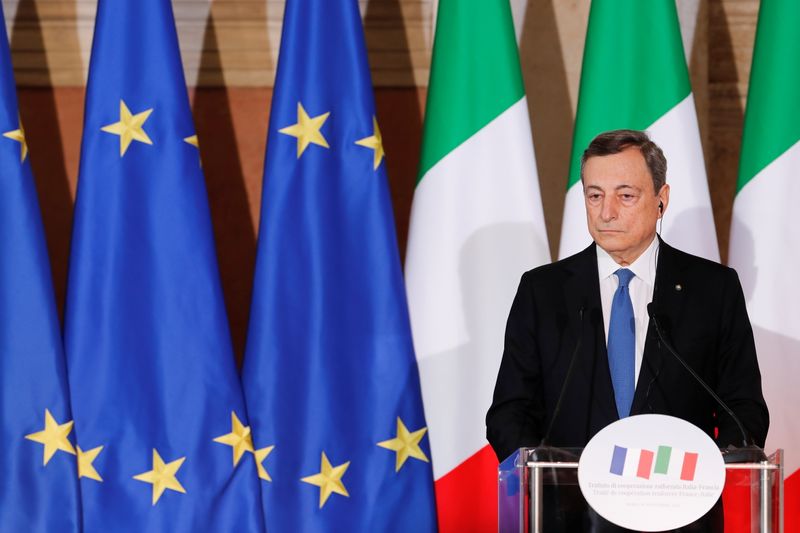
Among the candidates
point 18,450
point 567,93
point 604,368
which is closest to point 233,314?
point 18,450

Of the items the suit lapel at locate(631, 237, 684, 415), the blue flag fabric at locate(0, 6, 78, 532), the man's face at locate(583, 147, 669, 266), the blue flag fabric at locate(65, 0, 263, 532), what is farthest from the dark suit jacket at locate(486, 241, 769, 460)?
the blue flag fabric at locate(0, 6, 78, 532)

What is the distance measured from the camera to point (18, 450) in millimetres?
3682

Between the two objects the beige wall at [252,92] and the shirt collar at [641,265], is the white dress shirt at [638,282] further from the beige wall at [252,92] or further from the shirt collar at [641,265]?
the beige wall at [252,92]

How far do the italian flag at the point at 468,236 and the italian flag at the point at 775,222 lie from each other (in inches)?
26.9

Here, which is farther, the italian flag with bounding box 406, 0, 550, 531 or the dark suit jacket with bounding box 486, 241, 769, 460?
the italian flag with bounding box 406, 0, 550, 531

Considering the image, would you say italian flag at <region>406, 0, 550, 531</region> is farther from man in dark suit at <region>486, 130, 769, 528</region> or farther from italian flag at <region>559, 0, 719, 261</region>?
man in dark suit at <region>486, 130, 769, 528</region>

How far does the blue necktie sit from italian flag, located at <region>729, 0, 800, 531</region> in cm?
146

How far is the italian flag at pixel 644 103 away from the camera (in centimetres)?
396

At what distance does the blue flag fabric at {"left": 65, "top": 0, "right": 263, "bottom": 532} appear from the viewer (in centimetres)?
375

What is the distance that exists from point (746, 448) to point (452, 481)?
6.36 ft

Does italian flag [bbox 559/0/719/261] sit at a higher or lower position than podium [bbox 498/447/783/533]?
higher

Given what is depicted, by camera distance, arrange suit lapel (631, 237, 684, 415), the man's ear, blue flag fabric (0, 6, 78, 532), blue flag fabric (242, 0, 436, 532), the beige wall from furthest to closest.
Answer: the beige wall
blue flag fabric (242, 0, 436, 532)
blue flag fabric (0, 6, 78, 532)
the man's ear
suit lapel (631, 237, 684, 415)

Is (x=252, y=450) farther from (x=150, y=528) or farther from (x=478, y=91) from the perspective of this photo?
(x=478, y=91)

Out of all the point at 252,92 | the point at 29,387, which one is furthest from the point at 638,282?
the point at 252,92
